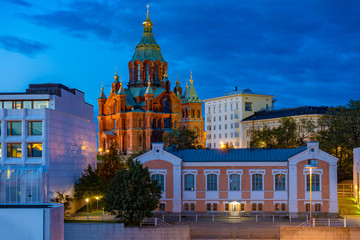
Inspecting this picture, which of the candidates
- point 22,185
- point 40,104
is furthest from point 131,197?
point 40,104

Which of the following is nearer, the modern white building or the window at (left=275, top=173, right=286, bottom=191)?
the modern white building

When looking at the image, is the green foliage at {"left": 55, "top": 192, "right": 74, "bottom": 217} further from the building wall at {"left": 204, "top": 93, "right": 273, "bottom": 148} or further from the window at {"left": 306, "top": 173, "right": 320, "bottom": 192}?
the building wall at {"left": 204, "top": 93, "right": 273, "bottom": 148}

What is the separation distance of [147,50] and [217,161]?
83.0 metres

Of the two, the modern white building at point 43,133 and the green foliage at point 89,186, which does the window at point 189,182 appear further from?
the modern white building at point 43,133

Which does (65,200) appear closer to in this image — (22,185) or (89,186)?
(89,186)

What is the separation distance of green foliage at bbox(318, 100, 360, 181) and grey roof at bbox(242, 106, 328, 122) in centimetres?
4604

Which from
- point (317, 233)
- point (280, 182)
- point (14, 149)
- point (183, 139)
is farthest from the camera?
point (183, 139)

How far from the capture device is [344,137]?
278 feet

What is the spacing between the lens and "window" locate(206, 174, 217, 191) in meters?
66.4

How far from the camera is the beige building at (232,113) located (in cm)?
15950

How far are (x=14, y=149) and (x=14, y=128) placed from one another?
7.37ft

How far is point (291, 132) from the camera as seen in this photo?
91312 mm

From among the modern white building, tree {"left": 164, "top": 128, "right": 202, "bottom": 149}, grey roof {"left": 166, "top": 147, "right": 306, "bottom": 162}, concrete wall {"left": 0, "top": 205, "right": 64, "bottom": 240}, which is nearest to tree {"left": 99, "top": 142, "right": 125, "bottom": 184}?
the modern white building

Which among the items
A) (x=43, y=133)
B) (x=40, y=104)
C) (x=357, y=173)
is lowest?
(x=357, y=173)
